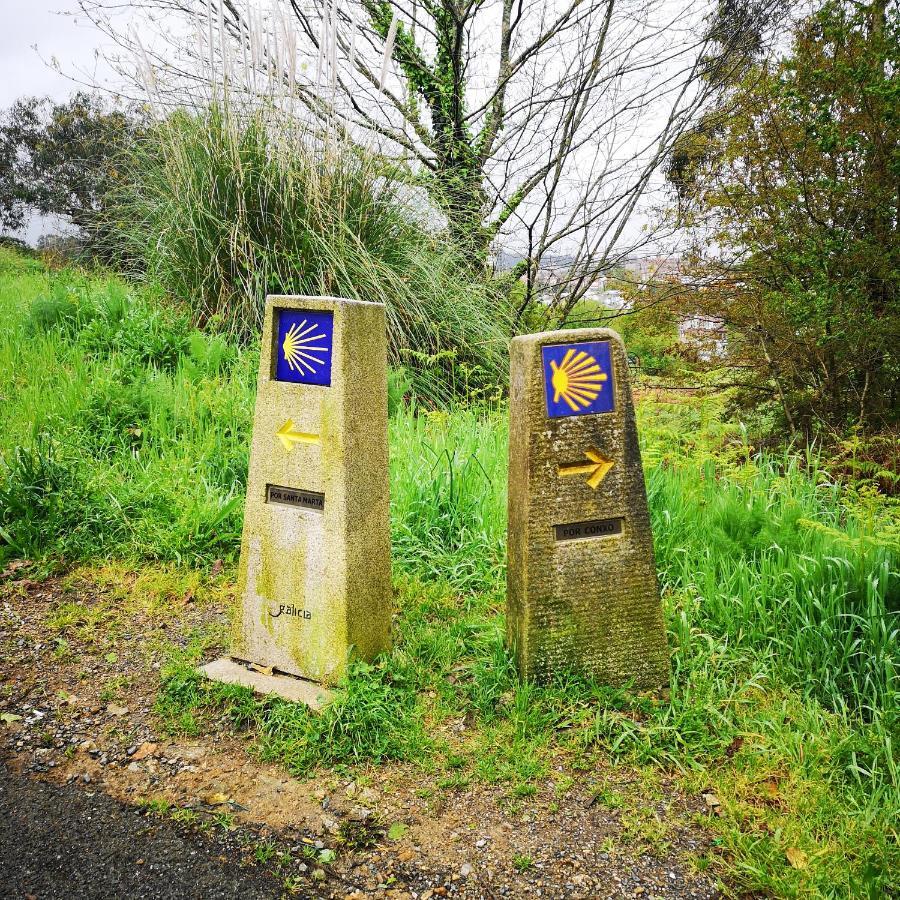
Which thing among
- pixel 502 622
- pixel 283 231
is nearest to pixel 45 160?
pixel 283 231

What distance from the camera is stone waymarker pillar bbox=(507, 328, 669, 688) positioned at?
8.82 feet

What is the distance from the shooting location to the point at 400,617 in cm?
346

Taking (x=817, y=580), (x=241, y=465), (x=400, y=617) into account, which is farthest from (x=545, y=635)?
(x=241, y=465)

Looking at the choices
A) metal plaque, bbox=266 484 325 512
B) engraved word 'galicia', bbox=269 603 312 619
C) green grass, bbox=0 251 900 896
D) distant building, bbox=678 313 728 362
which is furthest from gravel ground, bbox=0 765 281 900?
distant building, bbox=678 313 728 362

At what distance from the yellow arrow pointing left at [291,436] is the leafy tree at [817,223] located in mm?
4228

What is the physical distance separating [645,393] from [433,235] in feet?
8.19

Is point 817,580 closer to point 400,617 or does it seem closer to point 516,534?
point 516,534

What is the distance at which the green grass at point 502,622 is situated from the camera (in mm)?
2516

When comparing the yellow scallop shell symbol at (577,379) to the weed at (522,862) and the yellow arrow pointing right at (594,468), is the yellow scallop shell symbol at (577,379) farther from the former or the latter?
the weed at (522,862)

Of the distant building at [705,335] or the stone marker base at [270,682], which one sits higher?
the distant building at [705,335]

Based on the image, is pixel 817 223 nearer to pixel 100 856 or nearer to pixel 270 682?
pixel 270 682

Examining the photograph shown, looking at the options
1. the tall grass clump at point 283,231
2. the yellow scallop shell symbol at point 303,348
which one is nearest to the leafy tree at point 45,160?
the tall grass clump at point 283,231

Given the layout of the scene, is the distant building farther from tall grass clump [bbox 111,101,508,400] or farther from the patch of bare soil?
the patch of bare soil

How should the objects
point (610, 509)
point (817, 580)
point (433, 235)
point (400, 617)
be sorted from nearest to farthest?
point (610, 509) → point (817, 580) → point (400, 617) → point (433, 235)
